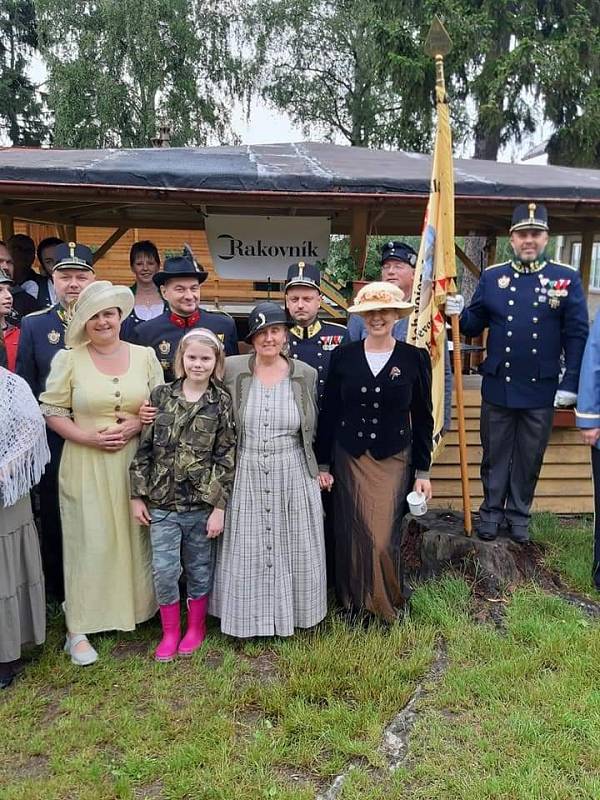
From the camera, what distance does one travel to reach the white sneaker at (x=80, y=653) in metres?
3.12

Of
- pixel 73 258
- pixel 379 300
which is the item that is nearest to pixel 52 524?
pixel 73 258

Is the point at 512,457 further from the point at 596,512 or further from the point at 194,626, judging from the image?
the point at 194,626

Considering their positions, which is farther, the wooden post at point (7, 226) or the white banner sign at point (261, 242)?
the wooden post at point (7, 226)

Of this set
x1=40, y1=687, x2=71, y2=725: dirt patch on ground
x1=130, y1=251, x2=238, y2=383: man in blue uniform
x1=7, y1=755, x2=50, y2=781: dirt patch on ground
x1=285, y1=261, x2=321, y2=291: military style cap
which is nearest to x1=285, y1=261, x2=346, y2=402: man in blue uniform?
x1=285, y1=261, x2=321, y2=291: military style cap

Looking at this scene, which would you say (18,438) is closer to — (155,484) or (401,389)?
(155,484)

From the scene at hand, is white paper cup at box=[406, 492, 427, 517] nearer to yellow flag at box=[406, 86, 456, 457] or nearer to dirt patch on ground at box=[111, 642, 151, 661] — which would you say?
yellow flag at box=[406, 86, 456, 457]

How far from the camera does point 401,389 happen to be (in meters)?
3.11

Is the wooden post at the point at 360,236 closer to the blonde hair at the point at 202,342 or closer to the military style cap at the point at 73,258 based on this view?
the military style cap at the point at 73,258

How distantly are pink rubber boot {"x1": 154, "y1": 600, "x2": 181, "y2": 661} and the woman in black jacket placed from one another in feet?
2.83

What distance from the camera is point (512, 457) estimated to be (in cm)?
391

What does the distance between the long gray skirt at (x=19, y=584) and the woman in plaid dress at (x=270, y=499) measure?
0.84 m

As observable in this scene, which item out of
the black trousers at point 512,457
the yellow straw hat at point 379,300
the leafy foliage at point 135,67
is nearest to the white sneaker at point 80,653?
the yellow straw hat at point 379,300

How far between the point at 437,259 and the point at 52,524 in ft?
8.50

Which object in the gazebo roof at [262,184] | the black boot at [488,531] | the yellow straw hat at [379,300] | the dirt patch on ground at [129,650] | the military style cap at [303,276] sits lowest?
the dirt patch on ground at [129,650]
